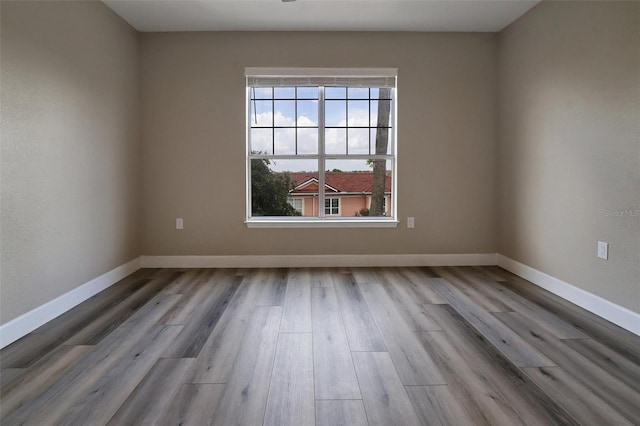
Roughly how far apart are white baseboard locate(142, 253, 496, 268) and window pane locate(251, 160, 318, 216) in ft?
1.77

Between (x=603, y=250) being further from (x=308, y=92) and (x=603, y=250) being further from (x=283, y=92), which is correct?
(x=283, y=92)

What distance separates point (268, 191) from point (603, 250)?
319 centimetres

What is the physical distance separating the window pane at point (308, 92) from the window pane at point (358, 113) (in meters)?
0.42

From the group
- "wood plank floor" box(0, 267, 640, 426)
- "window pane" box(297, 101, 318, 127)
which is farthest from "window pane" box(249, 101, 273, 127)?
"wood plank floor" box(0, 267, 640, 426)

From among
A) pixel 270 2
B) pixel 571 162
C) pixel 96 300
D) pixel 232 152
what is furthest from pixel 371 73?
pixel 96 300

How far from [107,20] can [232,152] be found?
65.7 inches

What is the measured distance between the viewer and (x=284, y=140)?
428 centimetres

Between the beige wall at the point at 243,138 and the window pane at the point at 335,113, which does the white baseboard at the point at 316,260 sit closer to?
the beige wall at the point at 243,138

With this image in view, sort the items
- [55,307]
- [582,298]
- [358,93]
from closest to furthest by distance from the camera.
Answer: [55,307] < [582,298] < [358,93]

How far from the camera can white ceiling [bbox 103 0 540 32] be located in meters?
3.46

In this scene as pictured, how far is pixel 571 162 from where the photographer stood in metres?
3.06

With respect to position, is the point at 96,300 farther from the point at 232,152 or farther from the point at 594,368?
the point at 594,368

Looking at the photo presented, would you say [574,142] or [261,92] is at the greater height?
[261,92]

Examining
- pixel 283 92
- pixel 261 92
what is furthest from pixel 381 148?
pixel 261 92
